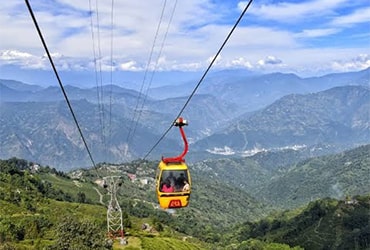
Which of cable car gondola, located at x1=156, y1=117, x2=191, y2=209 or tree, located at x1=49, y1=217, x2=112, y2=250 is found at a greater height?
cable car gondola, located at x1=156, y1=117, x2=191, y2=209

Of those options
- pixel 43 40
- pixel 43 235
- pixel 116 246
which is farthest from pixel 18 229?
pixel 43 40

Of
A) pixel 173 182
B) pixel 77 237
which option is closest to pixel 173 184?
pixel 173 182

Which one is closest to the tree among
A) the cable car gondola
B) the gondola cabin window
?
the cable car gondola

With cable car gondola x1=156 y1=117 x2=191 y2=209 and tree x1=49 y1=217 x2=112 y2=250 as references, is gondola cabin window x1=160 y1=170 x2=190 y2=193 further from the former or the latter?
tree x1=49 y1=217 x2=112 y2=250

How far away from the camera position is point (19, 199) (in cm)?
19538

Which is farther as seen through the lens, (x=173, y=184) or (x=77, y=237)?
(x=77, y=237)

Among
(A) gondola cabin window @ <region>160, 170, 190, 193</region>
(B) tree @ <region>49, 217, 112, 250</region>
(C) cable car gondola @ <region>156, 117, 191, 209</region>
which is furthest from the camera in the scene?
(B) tree @ <region>49, 217, 112, 250</region>

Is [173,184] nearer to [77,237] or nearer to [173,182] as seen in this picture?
[173,182]

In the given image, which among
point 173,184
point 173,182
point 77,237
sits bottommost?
point 77,237

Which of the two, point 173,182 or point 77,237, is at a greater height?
point 173,182

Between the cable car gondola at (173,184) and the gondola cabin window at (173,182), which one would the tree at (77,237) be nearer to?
the cable car gondola at (173,184)

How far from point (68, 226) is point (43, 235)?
46.6 metres

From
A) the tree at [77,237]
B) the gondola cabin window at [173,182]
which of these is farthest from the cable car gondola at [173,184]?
the tree at [77,237]

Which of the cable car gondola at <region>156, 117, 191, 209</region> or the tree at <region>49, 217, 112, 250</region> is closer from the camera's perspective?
the cable car gondola at <region>156, 117, 191, 209</region>
